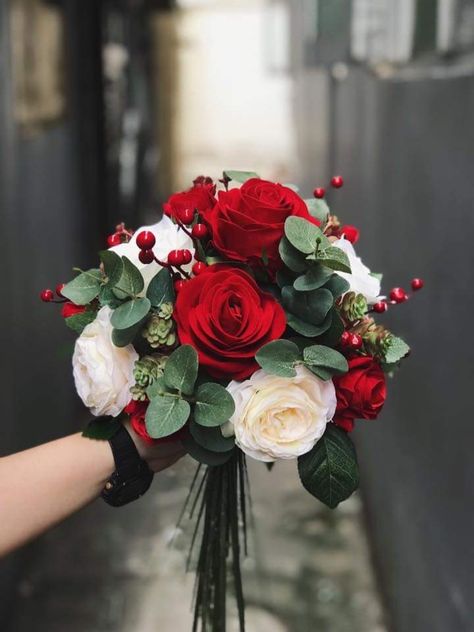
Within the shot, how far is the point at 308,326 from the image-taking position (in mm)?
1351

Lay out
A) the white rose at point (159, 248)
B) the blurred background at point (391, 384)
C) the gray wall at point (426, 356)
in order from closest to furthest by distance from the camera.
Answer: the white rose at point (159, 248) → the gray wall at point (426, 356) → the blurred background at point (391, 384)

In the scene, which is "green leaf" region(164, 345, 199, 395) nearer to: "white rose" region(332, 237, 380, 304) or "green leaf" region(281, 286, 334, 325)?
"green leaf" region(281, 286, 334, 325)

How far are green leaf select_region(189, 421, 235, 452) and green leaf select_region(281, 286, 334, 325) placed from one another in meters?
0.22

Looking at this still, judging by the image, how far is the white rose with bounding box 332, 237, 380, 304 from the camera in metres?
1.40

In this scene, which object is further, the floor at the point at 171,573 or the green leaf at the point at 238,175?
the floor at the point at 171,573

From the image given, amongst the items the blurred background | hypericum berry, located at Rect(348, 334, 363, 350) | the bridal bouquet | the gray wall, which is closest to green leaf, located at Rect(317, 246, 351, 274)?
the bridal bouquet

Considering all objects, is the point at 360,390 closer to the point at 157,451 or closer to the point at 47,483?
the point at 157,451

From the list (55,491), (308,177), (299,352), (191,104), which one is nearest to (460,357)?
(299,352)

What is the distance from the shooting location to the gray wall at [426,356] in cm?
246

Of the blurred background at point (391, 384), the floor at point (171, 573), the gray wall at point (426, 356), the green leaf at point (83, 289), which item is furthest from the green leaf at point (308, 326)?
the floor at point (171, 573)

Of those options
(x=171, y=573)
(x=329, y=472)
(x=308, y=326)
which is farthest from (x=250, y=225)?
(x=171, y=573)

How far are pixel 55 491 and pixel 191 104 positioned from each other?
46.7 feet

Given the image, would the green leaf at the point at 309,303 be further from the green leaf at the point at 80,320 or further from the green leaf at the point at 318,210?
the green leaf at the point at 80,320

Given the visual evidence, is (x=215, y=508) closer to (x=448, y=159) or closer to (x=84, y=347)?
(x=84, y=347)
